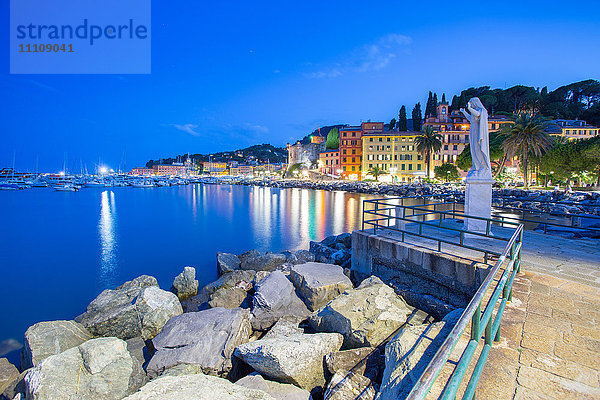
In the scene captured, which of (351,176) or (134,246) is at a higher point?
(351,176)

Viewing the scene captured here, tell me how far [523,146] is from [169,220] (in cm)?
4717

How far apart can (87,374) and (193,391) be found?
2828 millimetres

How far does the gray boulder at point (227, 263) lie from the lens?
15.8m

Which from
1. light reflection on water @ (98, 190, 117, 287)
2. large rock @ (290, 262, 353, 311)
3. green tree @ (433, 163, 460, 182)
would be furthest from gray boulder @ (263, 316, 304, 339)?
green tree @ (433, 163, 460, 182)

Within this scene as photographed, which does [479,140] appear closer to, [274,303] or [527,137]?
[274,303]

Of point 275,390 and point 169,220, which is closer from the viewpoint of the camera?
point 275,390

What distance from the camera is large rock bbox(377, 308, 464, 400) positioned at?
13.5 ft

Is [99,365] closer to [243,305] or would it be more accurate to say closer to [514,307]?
[243,305]

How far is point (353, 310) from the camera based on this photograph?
688 cm

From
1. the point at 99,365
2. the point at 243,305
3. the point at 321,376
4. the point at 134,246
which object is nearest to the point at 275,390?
the point at 321,376

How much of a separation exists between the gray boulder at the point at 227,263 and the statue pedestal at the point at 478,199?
11.0m

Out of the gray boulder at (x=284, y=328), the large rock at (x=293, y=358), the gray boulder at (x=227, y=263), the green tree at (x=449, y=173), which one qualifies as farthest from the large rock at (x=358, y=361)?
the green tree at (x=449, y=173)

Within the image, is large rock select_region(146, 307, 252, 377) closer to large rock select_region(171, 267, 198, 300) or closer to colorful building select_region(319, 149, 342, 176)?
large rock select_region(171, 267, 198, 300)

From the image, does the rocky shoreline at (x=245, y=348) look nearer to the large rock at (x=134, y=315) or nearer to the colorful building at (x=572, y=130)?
the large rock at (x=134, y=315)
